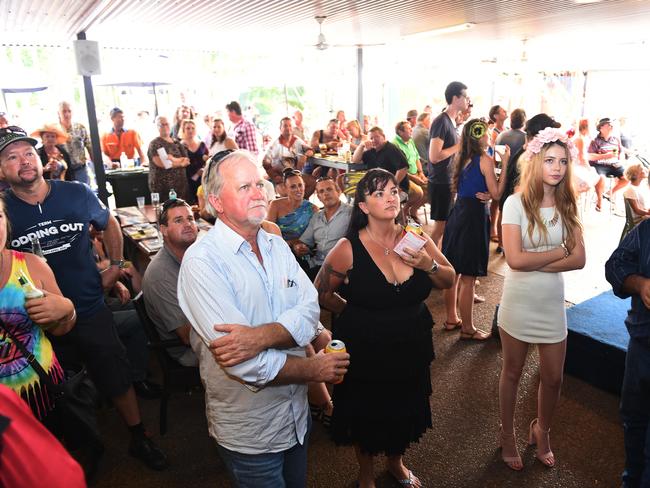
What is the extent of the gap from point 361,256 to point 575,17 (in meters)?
6.61

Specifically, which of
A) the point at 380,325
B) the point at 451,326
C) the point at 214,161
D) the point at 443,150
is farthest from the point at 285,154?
the point at 214,161

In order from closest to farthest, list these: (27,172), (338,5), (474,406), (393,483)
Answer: (27,172), (393,483), (474,406), (338,5)

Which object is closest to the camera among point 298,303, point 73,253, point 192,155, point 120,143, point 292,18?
point 298,303

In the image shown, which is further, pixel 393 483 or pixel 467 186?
pixel 467 186

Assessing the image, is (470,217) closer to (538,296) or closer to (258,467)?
(538,296)

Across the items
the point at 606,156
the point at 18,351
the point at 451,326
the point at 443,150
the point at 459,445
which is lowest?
the point at 459,445

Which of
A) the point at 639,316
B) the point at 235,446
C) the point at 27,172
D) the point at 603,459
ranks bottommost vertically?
the point at 603,459

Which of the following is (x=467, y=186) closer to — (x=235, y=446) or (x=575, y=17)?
(x=235, y=446)

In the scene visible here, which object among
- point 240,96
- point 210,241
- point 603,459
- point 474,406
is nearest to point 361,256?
point 210,241

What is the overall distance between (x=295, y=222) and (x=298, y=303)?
239cm

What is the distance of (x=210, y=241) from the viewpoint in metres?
1.44

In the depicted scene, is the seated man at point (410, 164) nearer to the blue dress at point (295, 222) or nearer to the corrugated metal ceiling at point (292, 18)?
the corrugated metal ceiling at point (292, 18)

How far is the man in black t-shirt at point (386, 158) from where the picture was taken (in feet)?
18.1

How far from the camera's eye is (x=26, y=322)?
1.75m
